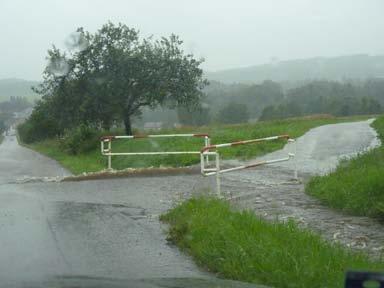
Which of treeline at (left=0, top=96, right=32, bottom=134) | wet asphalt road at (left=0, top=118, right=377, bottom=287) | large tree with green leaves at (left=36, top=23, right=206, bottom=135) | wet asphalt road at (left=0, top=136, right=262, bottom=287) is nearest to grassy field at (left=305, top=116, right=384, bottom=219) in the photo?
wet asphalt road at (left=0, top=118, right=377, bottom=287)

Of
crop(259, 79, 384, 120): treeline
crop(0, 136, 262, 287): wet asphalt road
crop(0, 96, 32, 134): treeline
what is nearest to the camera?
crop(0, 136, 262, 287): wet asphalt road

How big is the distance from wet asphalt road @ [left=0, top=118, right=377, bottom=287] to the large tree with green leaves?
17206 mm

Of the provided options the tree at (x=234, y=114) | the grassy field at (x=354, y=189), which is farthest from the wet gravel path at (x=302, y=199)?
the tree at (x=234, y=114)

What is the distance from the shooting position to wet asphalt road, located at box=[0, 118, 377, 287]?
6.65 meters

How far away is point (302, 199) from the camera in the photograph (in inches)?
426

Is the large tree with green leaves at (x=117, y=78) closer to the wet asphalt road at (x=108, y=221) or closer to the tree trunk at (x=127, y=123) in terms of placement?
the tree trunk at (x=127, y=123)

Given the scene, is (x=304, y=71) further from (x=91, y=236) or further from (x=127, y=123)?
(x=91, y=236)

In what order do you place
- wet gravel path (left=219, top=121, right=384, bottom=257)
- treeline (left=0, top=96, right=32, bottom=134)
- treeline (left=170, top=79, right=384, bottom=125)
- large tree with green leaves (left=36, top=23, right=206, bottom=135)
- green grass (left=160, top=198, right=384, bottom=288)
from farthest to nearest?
treeline (left=0, top=96, right=32, bottom=134) < treeline (left=170, top=79, right=384, bottom=125) < large tree with green leaves (left=36, top=23, right=206, bottom=135) < wet gravel path (left=219, top=121, right=384, bottom=257) < green grass (left=160, top=198, right=384, bottom=288)

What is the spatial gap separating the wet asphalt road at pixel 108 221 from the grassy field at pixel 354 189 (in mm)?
357

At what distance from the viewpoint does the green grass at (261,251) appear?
5797 millimetres

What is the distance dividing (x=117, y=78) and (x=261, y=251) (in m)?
27.0

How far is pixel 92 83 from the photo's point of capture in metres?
33.2

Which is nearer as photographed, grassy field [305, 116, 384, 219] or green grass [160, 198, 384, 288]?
green grass [160, 198, 384, 288]

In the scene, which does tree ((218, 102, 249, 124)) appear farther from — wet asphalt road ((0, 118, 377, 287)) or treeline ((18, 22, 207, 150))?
wet asphalt road ((0, 118, 377, 287))
